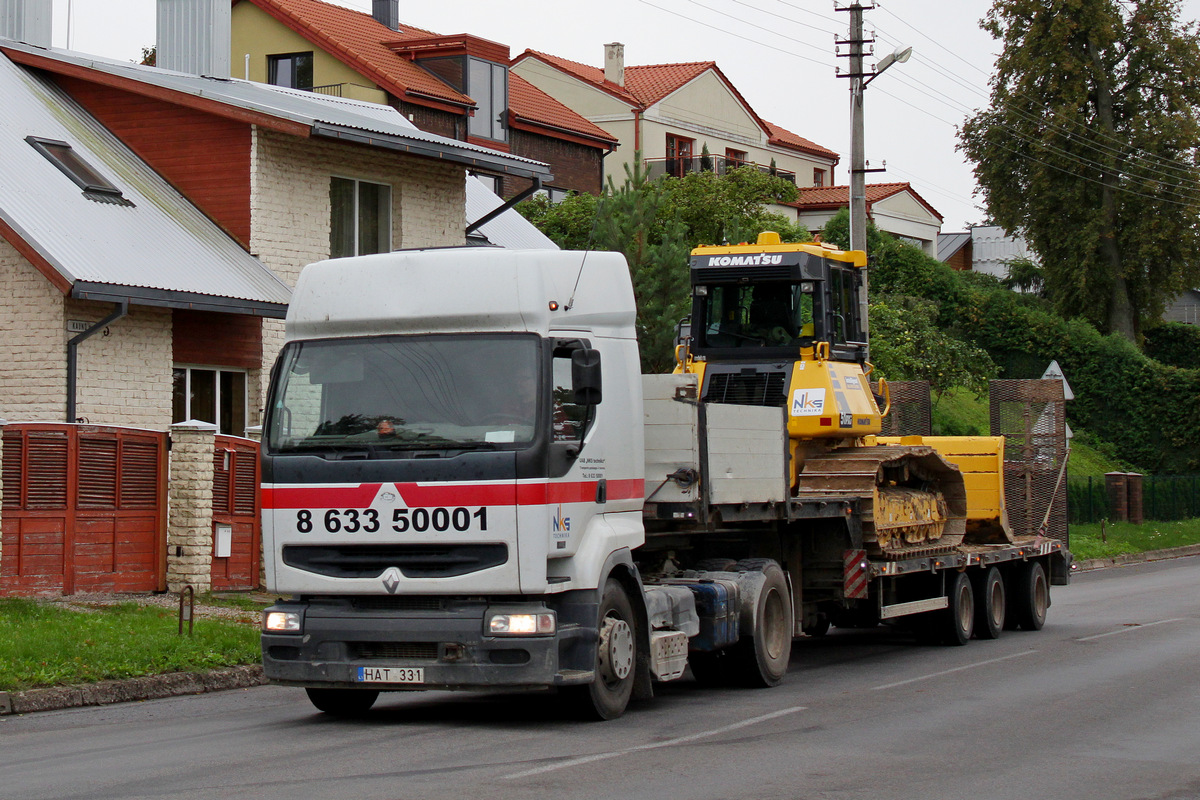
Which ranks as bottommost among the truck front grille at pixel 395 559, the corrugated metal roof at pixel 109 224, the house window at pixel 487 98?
the truck front grille at pixel 395 559

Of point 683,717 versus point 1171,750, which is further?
point 683,717

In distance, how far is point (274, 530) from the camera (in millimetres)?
10289

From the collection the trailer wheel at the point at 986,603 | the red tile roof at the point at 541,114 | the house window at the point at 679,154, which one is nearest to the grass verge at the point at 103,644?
the trailer wheel at the point at 986,603

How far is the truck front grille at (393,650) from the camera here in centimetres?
998

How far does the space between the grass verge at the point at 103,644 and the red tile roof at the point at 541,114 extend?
31.7 metres

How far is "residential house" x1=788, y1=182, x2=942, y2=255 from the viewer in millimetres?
61812

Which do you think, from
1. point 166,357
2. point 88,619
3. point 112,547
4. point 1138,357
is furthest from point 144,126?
point 1138,357

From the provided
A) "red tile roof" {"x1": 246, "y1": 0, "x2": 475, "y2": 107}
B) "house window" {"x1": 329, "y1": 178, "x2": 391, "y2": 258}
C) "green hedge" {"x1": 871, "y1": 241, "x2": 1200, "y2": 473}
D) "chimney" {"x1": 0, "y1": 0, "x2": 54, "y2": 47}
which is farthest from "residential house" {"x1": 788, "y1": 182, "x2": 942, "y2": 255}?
"chimney" {"x1": 0, "y1": 0, "x2": 54, "y2": 47}

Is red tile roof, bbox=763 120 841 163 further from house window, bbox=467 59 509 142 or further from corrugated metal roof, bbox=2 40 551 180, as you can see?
corrugated metal roof, bbox=2 40 551 180

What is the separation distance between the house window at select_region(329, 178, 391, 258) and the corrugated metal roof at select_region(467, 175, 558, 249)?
3913mm

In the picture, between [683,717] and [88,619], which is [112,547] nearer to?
[88,619]

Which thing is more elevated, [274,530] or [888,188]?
[888,188]

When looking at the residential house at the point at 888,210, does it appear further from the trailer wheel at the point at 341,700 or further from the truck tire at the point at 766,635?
the trailer wheel at the point at 341,700

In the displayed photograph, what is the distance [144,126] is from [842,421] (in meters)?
12.4
